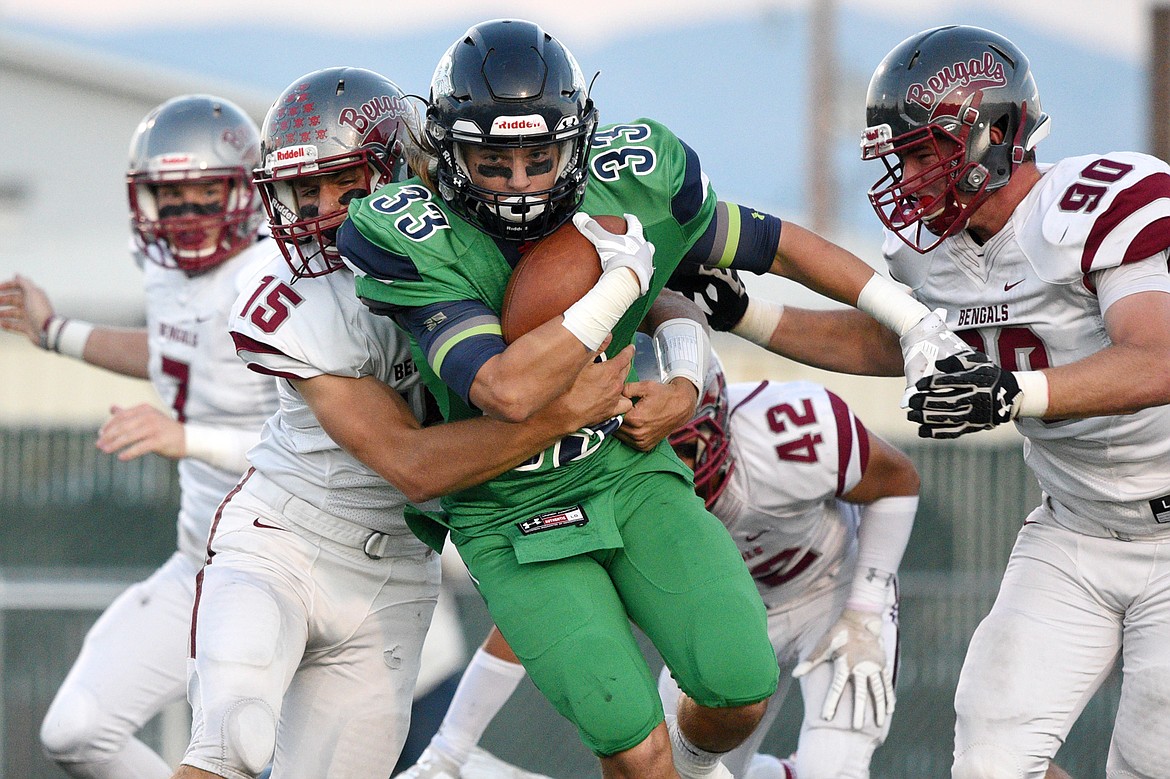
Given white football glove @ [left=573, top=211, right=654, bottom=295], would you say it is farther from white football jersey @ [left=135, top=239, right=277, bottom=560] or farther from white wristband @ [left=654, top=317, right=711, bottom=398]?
white football jersey @ [left=135, top=239, right=277, bottom=560]

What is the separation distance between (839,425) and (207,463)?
2.04 metres

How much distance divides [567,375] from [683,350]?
0.62m

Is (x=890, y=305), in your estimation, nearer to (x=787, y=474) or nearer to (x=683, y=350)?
(x=683, y=350)

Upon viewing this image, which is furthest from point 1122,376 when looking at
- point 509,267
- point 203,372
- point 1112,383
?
point 203,372

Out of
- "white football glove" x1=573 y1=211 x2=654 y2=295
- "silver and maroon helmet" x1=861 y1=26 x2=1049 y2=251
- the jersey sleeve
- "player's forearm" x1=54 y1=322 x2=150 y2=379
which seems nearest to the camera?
"white football glove" x1=573 y1=211 x2=654 y2=295

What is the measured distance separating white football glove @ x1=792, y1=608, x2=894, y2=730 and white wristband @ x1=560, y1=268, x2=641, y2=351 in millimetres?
1617

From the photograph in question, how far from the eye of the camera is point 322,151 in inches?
158

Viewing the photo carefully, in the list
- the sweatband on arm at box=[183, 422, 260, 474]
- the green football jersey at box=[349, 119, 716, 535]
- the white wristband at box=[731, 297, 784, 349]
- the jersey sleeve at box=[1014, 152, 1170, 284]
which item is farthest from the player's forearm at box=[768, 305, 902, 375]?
the sweatband on arm at box=[183, 422, 260, 474]

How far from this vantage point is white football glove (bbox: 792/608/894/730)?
14.8 ft

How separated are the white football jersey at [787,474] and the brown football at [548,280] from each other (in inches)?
48.9

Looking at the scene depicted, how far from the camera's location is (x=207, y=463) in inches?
194

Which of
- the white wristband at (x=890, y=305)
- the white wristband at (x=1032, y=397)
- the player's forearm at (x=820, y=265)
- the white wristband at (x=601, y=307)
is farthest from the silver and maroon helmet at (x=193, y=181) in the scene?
the white wristband at (x=1032, y=397)

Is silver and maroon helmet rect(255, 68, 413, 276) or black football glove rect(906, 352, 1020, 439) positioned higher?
silver and maroon helmet rect(255, 68, 413, 276)

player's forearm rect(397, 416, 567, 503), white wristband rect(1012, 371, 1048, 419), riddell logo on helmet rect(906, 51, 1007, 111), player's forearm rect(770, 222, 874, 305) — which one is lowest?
player's forearm rect(397, 416, 567, 503)
